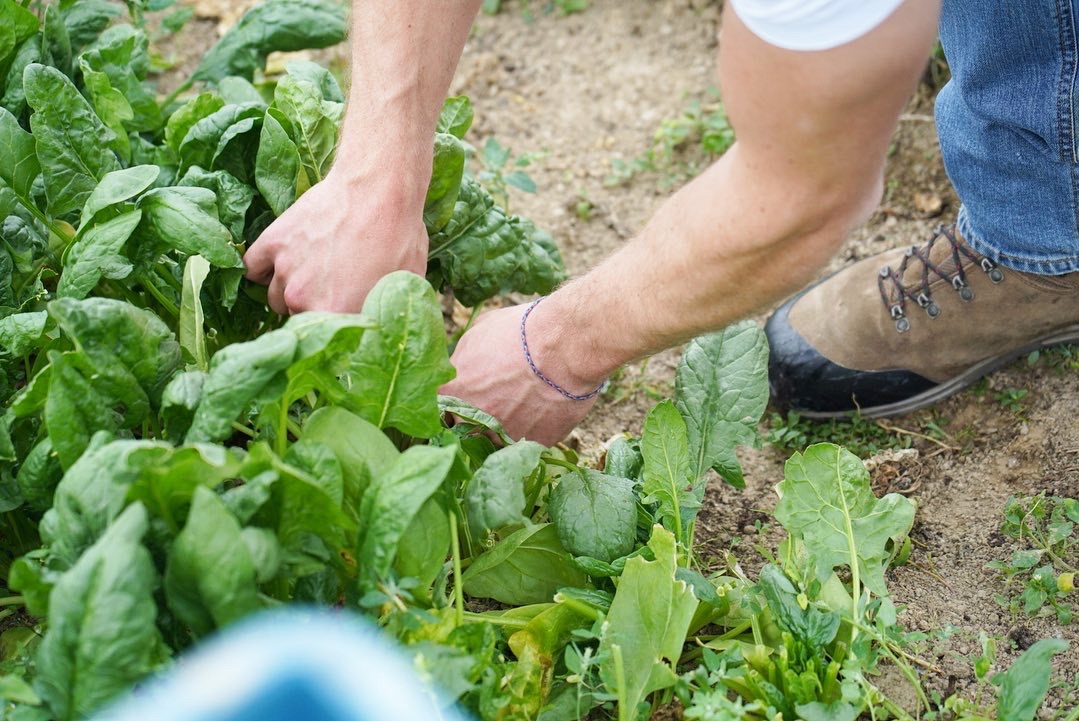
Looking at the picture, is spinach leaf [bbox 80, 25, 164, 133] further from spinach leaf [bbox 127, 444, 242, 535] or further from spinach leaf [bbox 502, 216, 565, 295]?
spinach leaf [bbox 127, 444, 242, 535]

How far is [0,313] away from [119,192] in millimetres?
317

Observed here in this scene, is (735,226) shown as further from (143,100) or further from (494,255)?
(143,100)

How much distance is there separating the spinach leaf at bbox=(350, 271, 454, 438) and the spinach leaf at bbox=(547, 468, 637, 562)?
21 centimetres

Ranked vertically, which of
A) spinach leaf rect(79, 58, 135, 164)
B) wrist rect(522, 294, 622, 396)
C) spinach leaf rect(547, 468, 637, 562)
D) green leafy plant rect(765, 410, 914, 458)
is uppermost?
spinach leaf rect(79, 58, 135, 164)

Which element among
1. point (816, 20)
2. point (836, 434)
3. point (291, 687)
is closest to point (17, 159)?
point (291, 687)

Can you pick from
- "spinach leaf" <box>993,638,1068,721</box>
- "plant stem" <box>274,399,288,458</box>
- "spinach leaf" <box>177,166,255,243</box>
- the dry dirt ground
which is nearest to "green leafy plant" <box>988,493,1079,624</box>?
the dry dirt ground

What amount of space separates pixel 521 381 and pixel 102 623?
74 centimetres

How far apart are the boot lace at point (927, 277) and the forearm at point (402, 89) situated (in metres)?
0.94

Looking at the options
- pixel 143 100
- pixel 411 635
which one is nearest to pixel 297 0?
A: pixel 143 100

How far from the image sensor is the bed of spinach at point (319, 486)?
1073 millimetres

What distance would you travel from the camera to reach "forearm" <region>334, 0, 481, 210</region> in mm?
1567

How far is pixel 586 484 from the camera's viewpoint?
1.44 meters

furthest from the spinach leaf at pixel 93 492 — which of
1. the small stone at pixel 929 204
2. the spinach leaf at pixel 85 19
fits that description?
the small stone at pixel 929 204

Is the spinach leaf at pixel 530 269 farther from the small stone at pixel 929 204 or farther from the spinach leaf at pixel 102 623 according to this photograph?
the spinach leaf at pixel 102 623
